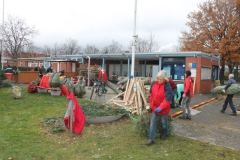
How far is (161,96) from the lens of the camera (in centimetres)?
512

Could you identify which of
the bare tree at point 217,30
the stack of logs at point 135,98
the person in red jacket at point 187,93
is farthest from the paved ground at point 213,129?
the bare tree at point 217,30

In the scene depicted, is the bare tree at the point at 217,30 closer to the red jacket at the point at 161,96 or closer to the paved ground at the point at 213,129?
the paved ground at the point at 213,129

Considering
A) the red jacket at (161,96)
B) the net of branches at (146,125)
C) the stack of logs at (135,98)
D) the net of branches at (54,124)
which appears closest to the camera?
the red jacket at (161,96)

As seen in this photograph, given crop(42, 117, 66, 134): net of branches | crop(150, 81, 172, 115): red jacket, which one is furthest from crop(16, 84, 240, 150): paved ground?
crop(42, 117, 66, 134): net of branches

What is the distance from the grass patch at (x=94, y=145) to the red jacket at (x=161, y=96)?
851 mm

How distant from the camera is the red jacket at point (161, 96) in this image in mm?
5051

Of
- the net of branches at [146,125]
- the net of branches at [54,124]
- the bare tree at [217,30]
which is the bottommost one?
the net of branches at [54,124]

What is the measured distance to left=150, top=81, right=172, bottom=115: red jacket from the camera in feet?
16.6

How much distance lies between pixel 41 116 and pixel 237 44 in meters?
24.1

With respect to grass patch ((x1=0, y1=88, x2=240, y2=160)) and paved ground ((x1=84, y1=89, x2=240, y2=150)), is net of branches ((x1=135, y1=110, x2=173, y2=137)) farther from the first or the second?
paved ground ((x1=84, y1=89, x2=240, y2=150))

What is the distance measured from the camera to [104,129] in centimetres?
638

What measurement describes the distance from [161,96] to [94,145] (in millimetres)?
1831

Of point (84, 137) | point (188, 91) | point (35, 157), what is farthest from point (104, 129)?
point (188, 91)

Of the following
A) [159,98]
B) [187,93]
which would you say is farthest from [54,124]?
[187,93]
